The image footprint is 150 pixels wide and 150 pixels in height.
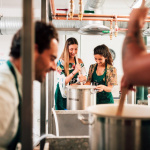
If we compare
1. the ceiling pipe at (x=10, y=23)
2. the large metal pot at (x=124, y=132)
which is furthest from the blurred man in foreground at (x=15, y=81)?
the ceiling pipe at (x=10, y=23)

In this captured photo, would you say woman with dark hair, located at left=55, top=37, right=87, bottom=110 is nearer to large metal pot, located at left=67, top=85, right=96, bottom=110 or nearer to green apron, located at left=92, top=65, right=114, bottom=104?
green apron, located at left=92, top=65, right=114, bottom=104

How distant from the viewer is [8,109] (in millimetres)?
727

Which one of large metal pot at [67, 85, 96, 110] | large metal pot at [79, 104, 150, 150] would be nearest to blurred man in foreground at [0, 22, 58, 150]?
large metal pot at [79, 104, 150, 150]

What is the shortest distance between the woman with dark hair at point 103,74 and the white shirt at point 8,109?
73.0 inches

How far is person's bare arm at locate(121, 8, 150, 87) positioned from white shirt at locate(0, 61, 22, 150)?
1.46ft

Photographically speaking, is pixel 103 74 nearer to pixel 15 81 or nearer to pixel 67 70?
pixel 67 70

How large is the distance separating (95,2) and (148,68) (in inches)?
120

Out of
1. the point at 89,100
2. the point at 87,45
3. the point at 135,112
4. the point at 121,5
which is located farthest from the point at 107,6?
the point at 135,112

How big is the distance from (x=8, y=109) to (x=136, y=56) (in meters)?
0.51

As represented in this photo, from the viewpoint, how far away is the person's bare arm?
62 centimetres

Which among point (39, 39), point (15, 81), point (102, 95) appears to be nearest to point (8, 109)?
point (15, 81)

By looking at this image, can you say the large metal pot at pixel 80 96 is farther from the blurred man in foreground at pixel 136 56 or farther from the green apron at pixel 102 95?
the blurred man in foreground at pixel 136 56

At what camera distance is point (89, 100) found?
1.95m

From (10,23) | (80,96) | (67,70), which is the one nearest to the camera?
(80,96)
